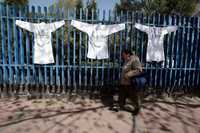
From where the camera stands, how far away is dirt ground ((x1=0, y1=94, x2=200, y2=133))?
420cm

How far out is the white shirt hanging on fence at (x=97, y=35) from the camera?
575 centimetres

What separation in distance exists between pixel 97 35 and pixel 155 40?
5.90ft

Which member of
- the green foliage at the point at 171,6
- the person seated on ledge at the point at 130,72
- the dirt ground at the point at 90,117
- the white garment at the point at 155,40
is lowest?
the dirt ground at the point at 90,117

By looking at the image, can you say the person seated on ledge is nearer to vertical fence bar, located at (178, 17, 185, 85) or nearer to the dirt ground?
the dirt ground

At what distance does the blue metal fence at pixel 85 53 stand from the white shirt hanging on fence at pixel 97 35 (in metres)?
0.17

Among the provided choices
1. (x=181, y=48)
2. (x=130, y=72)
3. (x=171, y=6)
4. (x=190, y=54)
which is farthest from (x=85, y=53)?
(x=171, y=6)

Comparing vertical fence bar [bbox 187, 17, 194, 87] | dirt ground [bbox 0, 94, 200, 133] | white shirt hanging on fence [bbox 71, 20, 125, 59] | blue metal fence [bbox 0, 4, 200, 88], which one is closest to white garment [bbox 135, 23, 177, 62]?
blue metal fence [bbox 0, 4, 200, 88]

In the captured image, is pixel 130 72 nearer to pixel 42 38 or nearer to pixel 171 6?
pixel 42 38

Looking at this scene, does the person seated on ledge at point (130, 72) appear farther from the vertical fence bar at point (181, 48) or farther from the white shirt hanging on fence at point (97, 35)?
the vertical fence bar at point (181, 48)

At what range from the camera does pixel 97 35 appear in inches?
230

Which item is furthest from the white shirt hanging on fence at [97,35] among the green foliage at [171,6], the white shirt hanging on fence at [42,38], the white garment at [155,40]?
the green foliage at [171,6]

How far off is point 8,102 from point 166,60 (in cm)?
491

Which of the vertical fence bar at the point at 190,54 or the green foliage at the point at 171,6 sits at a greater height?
the green foliage at the point at 171,6

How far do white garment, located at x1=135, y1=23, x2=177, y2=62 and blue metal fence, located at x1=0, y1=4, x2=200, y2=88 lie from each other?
174 mm
